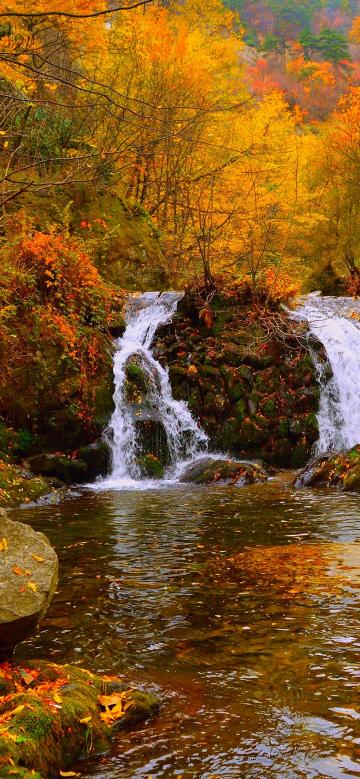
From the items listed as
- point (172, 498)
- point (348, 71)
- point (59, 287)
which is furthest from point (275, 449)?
point (348, 71)

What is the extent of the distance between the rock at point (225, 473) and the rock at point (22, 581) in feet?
23.7

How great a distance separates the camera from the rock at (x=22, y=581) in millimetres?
3312

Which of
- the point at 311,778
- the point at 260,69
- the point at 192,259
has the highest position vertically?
the point at 260,69

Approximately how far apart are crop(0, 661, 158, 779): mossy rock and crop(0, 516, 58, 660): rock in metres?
0.23

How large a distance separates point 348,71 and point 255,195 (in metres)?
45.3

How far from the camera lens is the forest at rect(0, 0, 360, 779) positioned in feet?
10.6

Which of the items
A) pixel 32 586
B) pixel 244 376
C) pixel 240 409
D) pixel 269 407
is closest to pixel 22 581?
pixel 32 586

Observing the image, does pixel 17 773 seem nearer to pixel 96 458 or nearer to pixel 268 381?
pixel 96 458

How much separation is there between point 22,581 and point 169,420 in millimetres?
9631

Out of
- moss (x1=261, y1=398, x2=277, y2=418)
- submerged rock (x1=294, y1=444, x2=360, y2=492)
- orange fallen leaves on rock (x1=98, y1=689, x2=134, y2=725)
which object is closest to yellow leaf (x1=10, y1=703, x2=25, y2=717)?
orange fallen leaves on rock (x1=98, y1=689, x2=134, y2=725)

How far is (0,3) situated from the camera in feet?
37.0

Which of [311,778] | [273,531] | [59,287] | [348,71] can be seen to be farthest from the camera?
[348,71]

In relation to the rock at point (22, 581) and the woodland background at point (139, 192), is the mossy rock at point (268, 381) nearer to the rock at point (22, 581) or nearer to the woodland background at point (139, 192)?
the woodland background at point (139, 192)

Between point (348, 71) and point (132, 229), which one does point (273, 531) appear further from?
point (348, 71)
